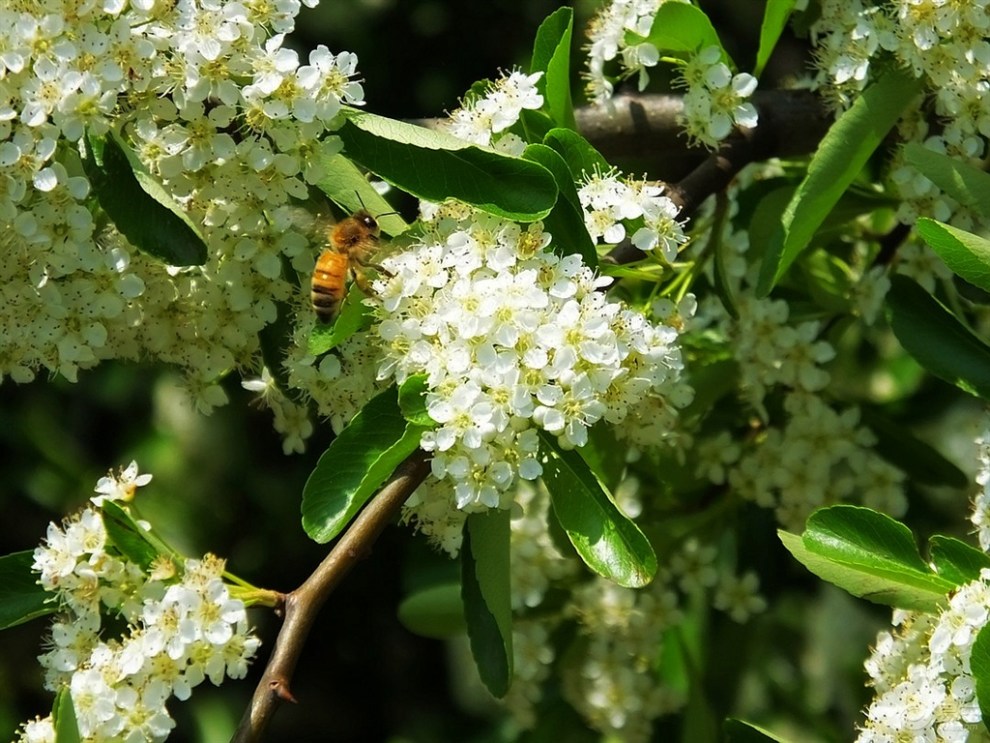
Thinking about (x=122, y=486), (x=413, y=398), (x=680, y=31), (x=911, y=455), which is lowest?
(x=911, y=455)

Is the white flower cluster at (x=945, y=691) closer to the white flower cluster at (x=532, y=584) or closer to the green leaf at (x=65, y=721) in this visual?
the green leaf at (x=65, y=721)

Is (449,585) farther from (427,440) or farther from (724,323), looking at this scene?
(427,440)

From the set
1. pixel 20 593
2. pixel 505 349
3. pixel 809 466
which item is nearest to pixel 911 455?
pixel 809 466

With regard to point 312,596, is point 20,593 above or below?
below

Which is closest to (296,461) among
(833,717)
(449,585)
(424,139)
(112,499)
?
(449,585)

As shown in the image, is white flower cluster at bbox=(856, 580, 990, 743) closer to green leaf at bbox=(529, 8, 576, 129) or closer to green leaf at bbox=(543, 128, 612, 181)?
green leaf at bbox=(543, 128, 612, 181)

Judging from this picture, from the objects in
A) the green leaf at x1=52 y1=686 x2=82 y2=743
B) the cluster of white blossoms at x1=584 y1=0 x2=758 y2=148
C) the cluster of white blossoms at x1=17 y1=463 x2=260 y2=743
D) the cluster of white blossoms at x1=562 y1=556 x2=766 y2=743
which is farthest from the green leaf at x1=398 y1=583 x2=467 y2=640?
the green leaf at x1=52 y1=686 x2=82 y2=743

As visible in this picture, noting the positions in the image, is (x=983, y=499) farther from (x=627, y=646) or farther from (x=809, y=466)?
(x=627, y=646)

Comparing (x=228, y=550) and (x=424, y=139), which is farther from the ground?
(x=424, y=139)
